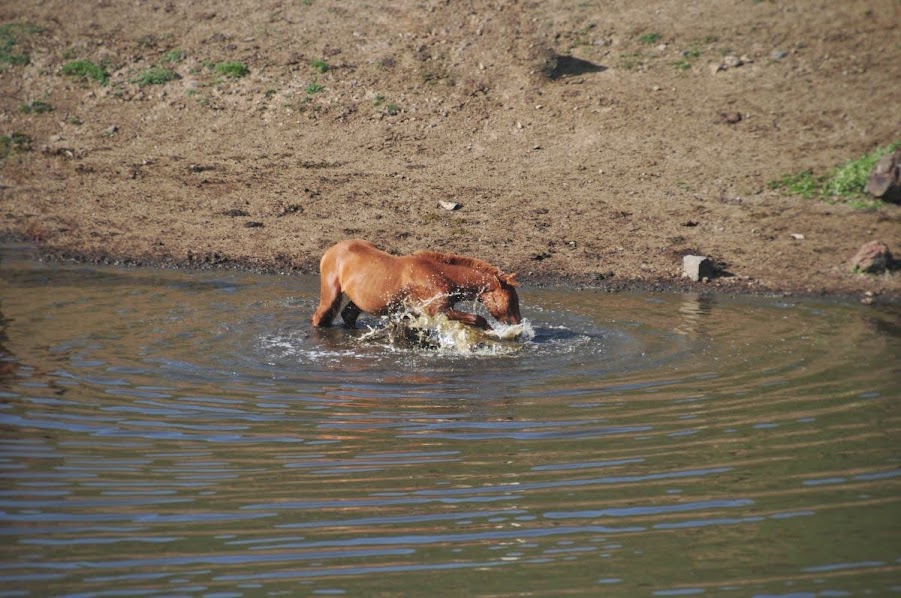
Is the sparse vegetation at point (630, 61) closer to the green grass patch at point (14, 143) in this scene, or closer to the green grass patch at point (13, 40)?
the green grass patch at point (14, 143)

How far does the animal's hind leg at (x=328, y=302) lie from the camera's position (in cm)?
1252

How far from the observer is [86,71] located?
20969 mm

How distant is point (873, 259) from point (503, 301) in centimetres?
630

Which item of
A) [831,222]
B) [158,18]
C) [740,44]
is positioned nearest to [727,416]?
[831,222]

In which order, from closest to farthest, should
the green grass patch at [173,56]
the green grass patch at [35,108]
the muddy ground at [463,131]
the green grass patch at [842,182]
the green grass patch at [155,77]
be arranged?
the muddy ground at [463,131] < the green grass patch at [842,182] < the green grass patch at [35,108] < the green grass patch at [155,77] < the green grass patch at [173,56]

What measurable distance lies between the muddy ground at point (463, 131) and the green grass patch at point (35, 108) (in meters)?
0.04

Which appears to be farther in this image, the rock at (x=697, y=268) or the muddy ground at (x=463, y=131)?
the muddy ground at (x=463, y=131)

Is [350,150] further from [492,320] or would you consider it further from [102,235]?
[492,320]

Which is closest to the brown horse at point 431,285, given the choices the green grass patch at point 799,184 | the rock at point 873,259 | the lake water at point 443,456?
the lake water at point 443,456

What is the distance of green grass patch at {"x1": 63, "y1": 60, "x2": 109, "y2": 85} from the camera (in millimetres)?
A: 20859

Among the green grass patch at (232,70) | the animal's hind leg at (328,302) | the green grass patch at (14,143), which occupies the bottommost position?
the animal's hind leg at (328,302)

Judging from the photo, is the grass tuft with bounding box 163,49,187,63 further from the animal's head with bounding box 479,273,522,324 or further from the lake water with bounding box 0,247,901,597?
the animal's head with bounding box 479,273,522,324

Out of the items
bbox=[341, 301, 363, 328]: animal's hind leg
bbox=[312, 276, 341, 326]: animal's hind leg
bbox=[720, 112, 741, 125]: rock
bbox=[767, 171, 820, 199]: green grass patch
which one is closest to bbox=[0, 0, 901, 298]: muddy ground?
bbox=[720, 112, 741, 125]: rock

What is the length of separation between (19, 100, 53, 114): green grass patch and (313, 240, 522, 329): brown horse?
33.5 ft
